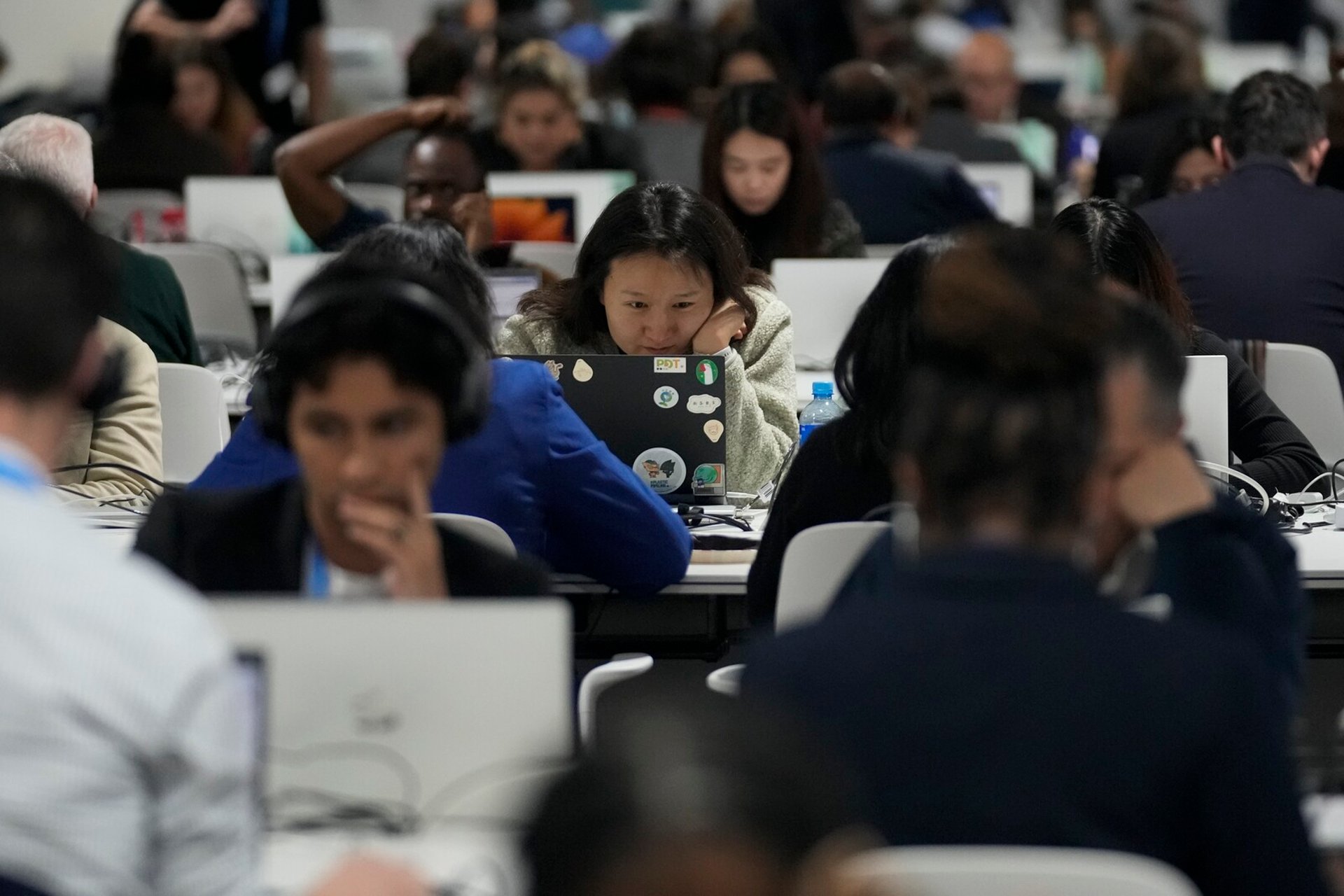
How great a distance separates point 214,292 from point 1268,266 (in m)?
2.61

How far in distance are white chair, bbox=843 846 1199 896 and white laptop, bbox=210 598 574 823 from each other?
43 cm

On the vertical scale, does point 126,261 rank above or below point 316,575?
above

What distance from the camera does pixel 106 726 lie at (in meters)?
1.36

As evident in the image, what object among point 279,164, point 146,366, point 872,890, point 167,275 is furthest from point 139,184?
point 872,890

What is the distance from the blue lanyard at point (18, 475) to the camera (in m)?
1.44

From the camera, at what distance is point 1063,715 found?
1.51 metres

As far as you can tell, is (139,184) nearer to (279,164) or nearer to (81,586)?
(279,164)

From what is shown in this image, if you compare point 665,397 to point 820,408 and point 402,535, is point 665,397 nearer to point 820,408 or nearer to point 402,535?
point 820,408

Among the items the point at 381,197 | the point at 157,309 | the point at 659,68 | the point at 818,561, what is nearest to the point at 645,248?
the point at 157,309

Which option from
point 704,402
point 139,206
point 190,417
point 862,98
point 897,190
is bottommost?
point 190,417

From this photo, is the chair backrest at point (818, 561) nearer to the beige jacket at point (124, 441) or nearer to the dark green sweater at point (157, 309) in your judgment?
the beige jacket at point (124, 441)

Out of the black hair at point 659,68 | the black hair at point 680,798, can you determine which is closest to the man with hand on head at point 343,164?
the black hair at point 659,68

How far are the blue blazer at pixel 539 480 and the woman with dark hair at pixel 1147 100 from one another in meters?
4.36

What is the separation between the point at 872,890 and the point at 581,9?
13132 millimetres
